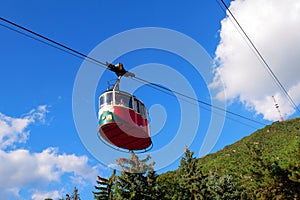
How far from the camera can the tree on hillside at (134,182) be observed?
44219 mm

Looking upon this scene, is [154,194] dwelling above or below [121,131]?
above

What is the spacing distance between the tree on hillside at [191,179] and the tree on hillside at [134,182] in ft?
37.5

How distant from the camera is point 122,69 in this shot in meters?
12.4

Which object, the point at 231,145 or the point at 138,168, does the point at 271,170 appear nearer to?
the point at 138,168

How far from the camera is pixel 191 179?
5691cm

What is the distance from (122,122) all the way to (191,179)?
A: 45301 millimetres

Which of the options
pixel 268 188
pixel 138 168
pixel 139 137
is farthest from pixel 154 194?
pixel 139 137

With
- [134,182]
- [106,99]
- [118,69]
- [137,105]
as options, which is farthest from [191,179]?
[118,69]

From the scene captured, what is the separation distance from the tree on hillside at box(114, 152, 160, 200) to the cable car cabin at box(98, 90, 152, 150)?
28.2m

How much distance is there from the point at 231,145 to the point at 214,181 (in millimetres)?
120699

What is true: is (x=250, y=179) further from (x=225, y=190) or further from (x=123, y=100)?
(x=123, y=100)

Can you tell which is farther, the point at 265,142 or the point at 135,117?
the point at 265,142

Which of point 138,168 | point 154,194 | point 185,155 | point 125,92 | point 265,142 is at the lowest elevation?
point 125,92

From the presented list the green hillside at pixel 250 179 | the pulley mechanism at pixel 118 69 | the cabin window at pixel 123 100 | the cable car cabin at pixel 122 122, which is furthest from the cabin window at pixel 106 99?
the green hillside at pixel 250 179
